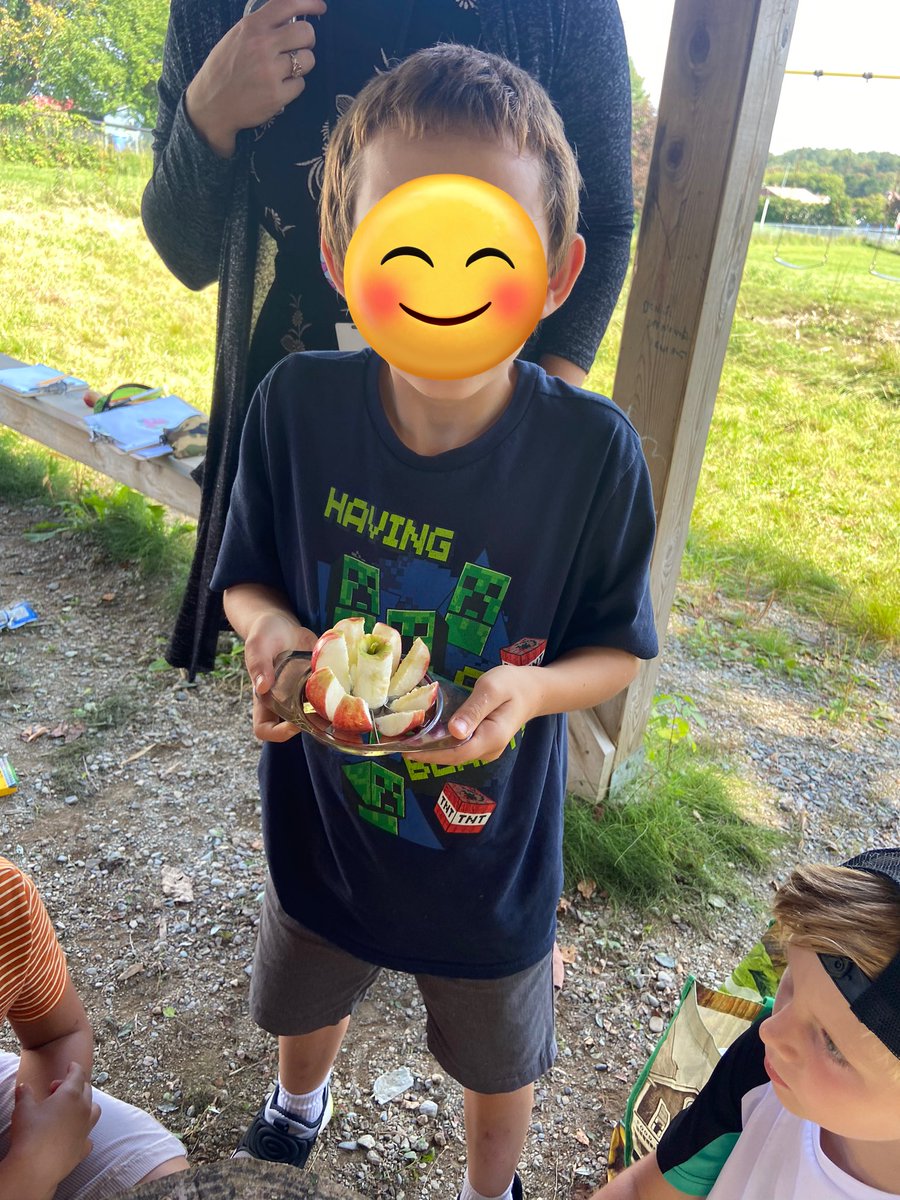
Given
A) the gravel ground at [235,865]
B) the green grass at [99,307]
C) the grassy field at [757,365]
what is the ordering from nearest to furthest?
the gravel ground at [235,865]
the grassy field at [757,365]
the green grass at [99,307]

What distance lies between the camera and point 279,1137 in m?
1.58

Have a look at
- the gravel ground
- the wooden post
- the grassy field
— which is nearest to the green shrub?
the grassy field

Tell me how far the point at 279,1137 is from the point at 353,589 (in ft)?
3.57

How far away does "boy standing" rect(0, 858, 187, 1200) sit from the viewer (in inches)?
46.3

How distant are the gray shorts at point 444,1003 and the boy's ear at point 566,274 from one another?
87 cm

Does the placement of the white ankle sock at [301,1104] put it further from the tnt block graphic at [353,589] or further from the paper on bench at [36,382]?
the paper on bench at [36,382]

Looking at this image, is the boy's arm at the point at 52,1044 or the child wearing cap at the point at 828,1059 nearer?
the child wearing cap at the point at 828,1059

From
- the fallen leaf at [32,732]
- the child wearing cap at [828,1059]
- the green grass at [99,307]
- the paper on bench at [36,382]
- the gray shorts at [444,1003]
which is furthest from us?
the green grass at [99,307]

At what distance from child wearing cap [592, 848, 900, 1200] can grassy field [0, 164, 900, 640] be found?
2.92 m

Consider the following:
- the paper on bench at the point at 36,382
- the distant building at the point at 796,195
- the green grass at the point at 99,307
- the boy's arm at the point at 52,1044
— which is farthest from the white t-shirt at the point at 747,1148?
the distant building at the point at 796,195

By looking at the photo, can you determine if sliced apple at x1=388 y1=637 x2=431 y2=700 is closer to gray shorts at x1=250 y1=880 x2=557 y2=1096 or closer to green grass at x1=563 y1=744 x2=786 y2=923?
gray shorts at x1=250 y1=880 x2=557 y2=1096

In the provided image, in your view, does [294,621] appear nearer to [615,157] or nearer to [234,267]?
[234,267]

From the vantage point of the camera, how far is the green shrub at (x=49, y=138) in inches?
145

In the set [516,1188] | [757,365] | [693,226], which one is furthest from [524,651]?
[757,365]
